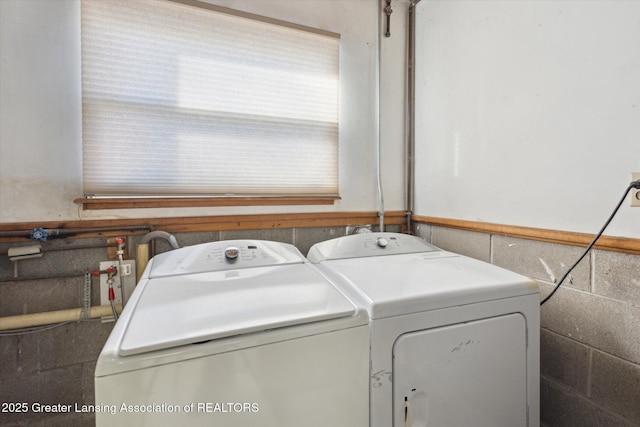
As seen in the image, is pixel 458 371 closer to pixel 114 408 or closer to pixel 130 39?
pixel 114 408

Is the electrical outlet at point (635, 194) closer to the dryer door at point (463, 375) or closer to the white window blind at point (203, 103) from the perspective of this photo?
the dryer door at point (463, 375)

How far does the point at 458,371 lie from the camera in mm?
912

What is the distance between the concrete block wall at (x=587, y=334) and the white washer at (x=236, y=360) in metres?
0.91

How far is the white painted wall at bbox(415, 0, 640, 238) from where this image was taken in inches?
39.1

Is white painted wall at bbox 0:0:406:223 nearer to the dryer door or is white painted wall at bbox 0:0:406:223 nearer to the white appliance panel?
the white appliance panel

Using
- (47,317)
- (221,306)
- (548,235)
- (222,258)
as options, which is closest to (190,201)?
(222,258)

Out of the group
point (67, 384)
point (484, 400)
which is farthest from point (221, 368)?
point (67, 384)

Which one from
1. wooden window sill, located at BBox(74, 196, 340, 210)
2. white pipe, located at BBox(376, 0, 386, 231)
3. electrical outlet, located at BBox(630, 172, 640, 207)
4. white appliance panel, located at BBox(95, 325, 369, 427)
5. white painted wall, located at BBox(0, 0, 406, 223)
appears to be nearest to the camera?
white appliance panel, located at BBox(95, 325, 369, 427)

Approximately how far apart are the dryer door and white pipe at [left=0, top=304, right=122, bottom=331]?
4.37 feet

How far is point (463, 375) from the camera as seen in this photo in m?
0.92

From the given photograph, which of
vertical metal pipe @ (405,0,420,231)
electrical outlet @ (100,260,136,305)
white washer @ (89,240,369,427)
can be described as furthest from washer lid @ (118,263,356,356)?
vertical metal pipe @ (405,0,420,231)

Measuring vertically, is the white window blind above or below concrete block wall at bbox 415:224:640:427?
above

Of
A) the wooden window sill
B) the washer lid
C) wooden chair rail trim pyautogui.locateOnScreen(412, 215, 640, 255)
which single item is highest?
the wooden window sill

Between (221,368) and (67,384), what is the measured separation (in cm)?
122
